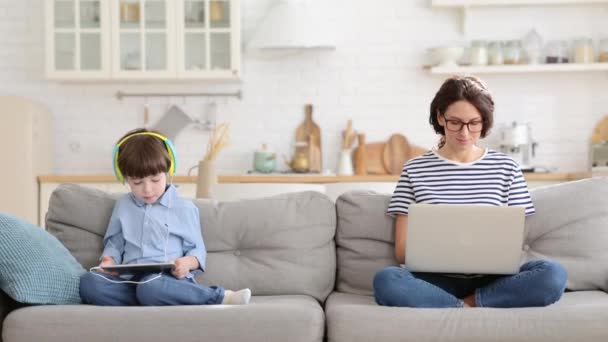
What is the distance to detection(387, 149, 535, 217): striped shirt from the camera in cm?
293

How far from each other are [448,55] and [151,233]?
325cm

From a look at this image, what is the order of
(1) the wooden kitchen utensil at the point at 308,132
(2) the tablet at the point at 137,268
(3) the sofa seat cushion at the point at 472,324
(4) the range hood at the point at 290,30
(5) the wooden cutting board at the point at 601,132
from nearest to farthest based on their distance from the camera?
(3) the sofa seat cushion at the point at 472,324, (2) the tablet at the point at 137,268, (4) the range hood at the point at 290,30, (5) the wooden cutting board at the point at 601,132, (1) the wooden kitchen utensil at the point at 308,132

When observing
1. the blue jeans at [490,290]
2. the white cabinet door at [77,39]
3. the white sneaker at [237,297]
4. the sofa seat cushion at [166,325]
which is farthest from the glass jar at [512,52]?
the sofa seat cushion at [166,325]

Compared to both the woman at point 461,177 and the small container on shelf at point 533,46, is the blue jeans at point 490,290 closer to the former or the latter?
the woman at point 461,177

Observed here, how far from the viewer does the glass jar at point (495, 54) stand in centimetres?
567

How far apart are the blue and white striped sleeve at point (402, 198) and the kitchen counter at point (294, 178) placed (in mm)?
2352

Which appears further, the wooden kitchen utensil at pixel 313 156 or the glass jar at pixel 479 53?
the wooden kitchen utensil at pixel 313 156

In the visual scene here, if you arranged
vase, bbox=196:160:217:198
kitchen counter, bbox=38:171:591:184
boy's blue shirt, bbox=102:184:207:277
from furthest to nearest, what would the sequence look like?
kitchen counter, bbox=38:171:591:184, vase, bbox=196:160:217:198, boy's blue shirt, bbox=102:184:207:277

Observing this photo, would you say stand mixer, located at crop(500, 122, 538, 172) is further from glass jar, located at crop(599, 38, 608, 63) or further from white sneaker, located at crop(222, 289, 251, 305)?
white sneaker, located at crop(222, 289, 251, 305)

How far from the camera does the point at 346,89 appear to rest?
5.94 meters

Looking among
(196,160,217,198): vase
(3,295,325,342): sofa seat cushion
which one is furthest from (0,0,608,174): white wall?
(3,295,325,342): sofa seat cushion

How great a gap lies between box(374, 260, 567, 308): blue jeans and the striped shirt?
0.98ft

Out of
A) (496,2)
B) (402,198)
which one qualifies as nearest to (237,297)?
(402,198)

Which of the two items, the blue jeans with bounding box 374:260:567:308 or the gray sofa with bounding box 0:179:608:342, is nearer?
the blue jeans with bounding box 374:260:567:308
